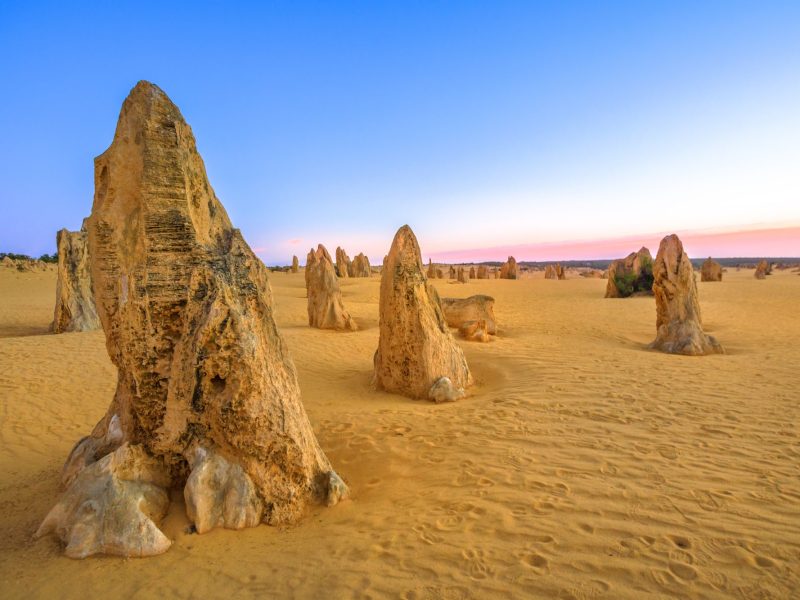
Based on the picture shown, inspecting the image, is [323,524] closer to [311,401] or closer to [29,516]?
[29,516]

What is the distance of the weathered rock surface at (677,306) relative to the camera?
10195mm

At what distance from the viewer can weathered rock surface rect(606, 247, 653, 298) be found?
22.6 m

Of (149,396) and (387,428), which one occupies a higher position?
(149,396)

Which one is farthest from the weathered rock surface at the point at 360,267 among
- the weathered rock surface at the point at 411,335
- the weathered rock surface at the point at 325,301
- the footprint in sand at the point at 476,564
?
the footprint in sand at the point at 476,564

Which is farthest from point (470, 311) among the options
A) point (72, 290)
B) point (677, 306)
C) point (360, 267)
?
point (360, 267)

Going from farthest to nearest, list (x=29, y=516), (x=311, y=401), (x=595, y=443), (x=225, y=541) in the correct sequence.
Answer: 1. (x=311, y=401)
2. (x=595, y=443)
3. (x=29, y=516)
4. (x=225, y=541)

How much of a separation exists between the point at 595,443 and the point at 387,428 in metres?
2.48

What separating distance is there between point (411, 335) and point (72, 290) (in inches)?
431

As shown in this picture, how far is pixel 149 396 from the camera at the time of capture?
3.84 m

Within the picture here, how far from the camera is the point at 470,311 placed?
43.1 ft

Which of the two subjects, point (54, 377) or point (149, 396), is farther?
point (54, 377)

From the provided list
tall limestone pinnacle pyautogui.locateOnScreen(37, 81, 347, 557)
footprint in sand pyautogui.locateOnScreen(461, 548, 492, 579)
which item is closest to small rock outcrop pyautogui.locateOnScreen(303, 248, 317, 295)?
tall limestone pinnacle pyautogui.locateOnScreen(37, 81, 347, 557)

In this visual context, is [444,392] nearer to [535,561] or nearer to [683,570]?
[535,561]

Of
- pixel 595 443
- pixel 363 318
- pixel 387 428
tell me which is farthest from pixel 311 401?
pixel 363 318
